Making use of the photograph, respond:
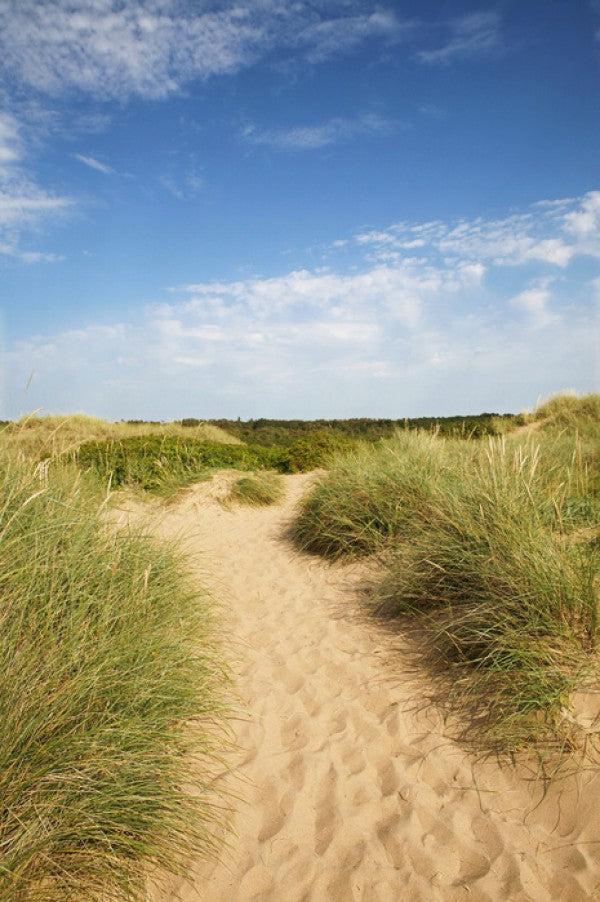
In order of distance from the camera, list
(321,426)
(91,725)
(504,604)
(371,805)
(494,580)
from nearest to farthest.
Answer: (91,725) < (371,805) < (504,604) < (494,580) < (321,426)

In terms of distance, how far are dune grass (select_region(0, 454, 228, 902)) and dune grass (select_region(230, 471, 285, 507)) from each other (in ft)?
18.8

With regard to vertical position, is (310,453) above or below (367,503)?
above

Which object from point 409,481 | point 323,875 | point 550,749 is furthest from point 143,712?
point 409,481

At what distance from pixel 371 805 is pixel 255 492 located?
690 cm

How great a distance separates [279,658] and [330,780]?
57.0 inches

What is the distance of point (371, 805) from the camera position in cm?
285

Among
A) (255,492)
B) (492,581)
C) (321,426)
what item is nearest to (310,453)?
(255,492)

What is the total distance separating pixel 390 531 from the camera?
5965 millimetres

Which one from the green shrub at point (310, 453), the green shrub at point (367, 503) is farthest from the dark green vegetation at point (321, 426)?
the green shrub at point (367, 503)

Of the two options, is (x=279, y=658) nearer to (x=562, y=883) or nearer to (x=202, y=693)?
(x=202, y=693)

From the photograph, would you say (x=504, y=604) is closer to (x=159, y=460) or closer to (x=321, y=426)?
(x=159, y=460)

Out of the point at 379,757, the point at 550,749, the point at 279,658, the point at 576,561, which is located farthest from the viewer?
the point at 279,658

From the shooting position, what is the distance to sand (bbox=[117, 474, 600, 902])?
7.89 feet

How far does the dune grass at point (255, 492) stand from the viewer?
948 cm
